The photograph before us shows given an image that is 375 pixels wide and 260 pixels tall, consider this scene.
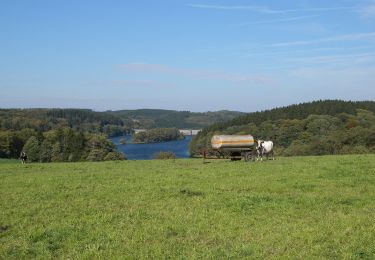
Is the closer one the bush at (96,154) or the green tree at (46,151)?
the bush at (96,154)

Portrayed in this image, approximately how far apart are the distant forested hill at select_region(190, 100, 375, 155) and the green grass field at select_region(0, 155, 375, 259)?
Result: 148 feet

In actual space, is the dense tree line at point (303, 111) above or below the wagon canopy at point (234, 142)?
above

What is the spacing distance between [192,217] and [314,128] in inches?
4168

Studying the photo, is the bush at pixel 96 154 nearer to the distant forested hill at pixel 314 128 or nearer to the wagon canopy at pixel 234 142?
the distant forested hill at pixel 314 128

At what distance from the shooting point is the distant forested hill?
7388 centimetres

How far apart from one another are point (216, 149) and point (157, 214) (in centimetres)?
2334

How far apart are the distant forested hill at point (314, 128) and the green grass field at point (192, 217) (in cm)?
4518

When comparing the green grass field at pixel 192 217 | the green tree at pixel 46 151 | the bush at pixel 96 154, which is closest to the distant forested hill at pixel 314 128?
the bush at pixel 96 154

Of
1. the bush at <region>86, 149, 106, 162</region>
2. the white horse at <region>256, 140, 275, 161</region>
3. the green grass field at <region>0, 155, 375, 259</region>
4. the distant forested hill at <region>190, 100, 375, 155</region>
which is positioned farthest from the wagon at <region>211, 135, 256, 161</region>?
the bush at <region>86, 149, 106, 162</region>

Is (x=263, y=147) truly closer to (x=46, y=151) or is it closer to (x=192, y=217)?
(x=192, y=217)

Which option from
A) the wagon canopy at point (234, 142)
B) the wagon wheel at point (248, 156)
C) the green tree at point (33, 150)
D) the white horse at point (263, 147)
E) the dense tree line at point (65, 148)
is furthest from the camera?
the green tree at point (33, 150)

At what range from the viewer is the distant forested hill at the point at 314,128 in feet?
242

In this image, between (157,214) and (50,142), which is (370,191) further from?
(50,142)

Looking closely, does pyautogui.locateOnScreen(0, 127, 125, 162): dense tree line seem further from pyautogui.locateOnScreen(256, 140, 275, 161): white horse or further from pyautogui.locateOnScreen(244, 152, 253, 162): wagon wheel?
pyautogui.locateOnScreen(256, 140, 275, 161): white horse
